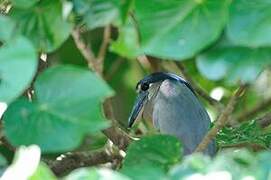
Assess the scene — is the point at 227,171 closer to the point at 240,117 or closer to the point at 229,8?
the point at 229,8

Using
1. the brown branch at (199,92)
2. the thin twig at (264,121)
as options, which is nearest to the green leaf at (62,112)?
the thin twig at (264,121)

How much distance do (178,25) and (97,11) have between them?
16 cm

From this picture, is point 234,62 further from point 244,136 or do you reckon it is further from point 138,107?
point 138,107

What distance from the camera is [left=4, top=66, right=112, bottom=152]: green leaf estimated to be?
3.74 ft

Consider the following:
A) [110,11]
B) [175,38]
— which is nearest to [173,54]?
[175,38]

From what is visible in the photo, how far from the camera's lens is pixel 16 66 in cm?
109

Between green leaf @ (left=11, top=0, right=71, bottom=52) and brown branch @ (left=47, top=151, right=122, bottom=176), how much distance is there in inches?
33.0

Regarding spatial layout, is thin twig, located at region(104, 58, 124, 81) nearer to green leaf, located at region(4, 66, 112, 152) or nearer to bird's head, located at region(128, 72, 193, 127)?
bird's head, located at region(128, 72, 193, 127)

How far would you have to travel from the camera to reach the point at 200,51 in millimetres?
1222

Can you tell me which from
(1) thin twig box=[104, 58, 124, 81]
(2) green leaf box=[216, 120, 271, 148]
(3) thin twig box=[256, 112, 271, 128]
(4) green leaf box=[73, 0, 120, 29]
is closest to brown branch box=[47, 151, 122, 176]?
(2) green leaf box=[216, 120, 271, 148]

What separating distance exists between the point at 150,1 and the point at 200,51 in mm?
104

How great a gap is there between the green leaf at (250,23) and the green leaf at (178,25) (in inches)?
0.6

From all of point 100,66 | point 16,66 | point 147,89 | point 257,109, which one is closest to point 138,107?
point 147,89

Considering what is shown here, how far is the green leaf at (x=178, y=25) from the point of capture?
1180 millimetres
